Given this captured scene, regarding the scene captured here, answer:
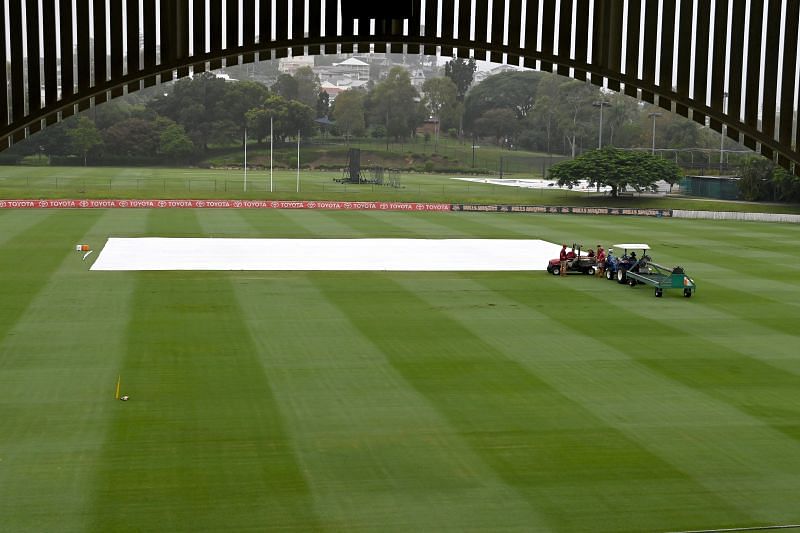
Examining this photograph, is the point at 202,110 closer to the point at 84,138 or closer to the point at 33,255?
the point at 84,138

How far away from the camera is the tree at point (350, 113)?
625ft

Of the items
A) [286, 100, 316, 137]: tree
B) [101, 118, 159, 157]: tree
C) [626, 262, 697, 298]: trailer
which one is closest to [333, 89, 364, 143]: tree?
[286, 100, 316, 137]: tree

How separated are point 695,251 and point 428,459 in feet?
136

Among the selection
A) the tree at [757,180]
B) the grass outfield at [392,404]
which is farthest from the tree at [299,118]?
the grass outfield at [392,404]

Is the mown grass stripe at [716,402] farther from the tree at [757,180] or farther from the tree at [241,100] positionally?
the tree at [241,100]

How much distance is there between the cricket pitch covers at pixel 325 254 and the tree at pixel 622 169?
4236 cm

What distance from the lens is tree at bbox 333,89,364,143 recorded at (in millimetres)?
190500

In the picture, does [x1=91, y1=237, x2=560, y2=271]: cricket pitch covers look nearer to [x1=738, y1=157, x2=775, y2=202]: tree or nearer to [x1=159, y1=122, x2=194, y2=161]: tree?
[x1=738, y1=157, x2=775, y2=202]: tree

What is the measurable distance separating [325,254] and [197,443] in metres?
31.9

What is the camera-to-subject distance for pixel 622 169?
10138 cm

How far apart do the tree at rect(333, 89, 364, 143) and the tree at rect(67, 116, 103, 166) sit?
152 ft

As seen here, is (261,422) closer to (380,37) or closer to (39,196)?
(380,37)

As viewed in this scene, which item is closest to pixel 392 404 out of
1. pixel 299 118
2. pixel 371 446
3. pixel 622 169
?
pixel 371 446

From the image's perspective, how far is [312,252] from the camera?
52500 millimetres
